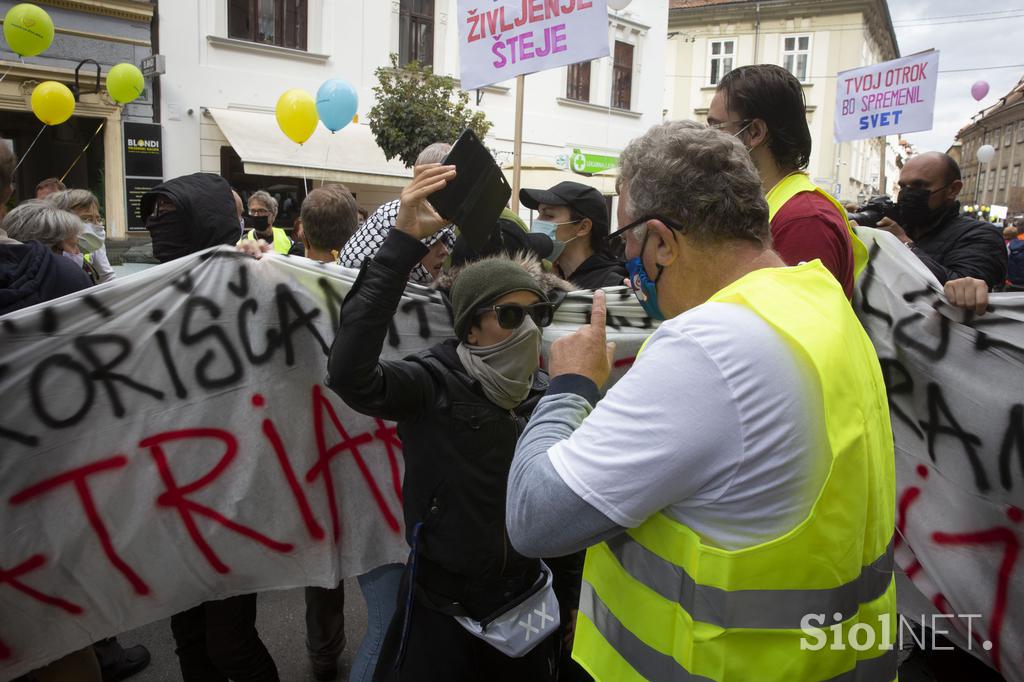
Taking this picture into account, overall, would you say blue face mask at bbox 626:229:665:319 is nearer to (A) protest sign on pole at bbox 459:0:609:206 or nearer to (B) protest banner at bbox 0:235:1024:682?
(B) protest banner at bbox 0:235:1024:682

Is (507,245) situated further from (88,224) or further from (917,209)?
(88,224)

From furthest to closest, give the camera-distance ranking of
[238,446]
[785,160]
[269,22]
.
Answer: [269,22]
[238,446]
[785,160]

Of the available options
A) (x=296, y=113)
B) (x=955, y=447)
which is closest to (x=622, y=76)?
(x=296, y=113)

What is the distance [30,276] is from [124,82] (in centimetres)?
1006

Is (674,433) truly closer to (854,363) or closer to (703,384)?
(703,384)

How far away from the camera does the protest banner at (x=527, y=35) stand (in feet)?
15.0

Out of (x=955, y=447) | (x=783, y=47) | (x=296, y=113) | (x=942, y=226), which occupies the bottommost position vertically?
(x=955, y=447)

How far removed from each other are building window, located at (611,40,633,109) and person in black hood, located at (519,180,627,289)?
18426 millimetres

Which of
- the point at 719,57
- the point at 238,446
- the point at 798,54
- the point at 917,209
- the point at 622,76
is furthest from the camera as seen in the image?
the point at 719,57

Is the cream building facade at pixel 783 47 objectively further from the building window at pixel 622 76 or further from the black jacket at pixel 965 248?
the black jacket at pixel 965 248

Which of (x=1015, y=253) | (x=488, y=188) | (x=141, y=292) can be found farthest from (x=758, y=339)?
(x=1015, y=253)

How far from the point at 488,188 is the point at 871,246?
1.33m

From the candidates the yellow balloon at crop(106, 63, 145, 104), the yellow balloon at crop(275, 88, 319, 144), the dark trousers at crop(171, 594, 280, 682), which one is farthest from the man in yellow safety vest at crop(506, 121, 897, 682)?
the yellow balloon at crop(106, 63, 145, 104)

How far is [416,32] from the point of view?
54.1ft
